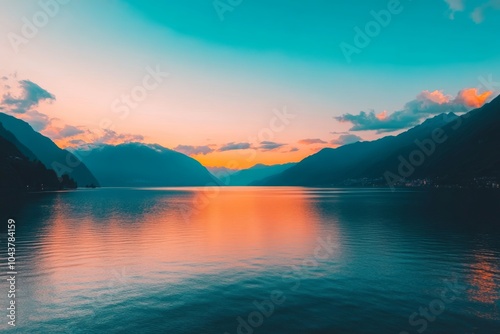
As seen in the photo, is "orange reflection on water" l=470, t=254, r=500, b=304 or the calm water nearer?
the calm water

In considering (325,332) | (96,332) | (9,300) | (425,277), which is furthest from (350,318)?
(9,300)

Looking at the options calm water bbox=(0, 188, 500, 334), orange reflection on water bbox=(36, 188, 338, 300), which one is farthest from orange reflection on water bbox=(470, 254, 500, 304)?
orange reflection on water bbox=(36, 188, 338, 300)

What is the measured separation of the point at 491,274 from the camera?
117ft

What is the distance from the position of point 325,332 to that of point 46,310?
73.4 ft

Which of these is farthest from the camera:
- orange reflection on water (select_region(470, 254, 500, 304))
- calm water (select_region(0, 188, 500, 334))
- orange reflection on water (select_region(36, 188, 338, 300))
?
orange reflection on water (select_region(36, 188, 338, 300))

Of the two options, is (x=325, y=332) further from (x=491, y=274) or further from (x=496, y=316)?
(x=491, y=274)

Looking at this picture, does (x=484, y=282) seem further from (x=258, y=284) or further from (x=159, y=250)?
(x=159, y=250)

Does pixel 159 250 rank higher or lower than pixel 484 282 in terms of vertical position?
higher

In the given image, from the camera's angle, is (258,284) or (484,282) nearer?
(484,282)

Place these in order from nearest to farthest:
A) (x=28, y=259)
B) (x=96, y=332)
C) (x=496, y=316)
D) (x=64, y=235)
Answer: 1. (x=96, y=332)
2. (x=496, y=316)
3. (x=28, y=259)
4. (x=64, y=235)

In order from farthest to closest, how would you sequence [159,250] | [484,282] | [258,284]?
1. [159,250]
2. [258,284]
3. [484,282]

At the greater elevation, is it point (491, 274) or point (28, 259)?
point (28, 259)

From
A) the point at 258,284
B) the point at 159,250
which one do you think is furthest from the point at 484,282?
the point at 159,250

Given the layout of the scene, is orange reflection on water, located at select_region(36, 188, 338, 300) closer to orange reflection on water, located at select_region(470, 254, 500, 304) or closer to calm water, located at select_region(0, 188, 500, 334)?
calm water, located at select_region(0, 188, 500, 334)
